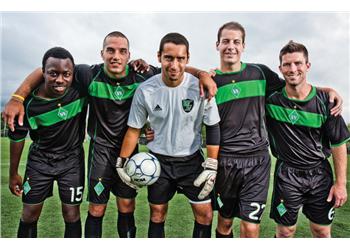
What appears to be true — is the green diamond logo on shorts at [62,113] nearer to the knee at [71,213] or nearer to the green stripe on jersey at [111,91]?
the green stripe on jersey at [111,91]

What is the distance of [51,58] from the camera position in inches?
140

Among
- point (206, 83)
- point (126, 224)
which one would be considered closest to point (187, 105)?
point (206, 83)

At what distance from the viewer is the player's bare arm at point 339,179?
12.0 feet

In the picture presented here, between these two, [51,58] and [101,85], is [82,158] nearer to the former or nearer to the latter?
[101,85]

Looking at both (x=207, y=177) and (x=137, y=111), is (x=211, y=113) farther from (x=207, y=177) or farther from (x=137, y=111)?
(x=137, y=111)

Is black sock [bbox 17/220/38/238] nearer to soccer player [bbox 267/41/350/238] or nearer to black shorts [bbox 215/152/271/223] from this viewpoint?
black shorts [bbox 215/152/271/223]

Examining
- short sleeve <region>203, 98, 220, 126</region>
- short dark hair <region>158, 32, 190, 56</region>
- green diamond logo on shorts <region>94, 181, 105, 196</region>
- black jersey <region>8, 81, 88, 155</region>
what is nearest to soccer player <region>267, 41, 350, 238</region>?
short sleeve <region>203, 98, 220, 126</region>

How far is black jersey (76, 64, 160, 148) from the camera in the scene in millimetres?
3689

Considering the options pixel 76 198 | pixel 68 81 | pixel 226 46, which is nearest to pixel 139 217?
pixel 76 198

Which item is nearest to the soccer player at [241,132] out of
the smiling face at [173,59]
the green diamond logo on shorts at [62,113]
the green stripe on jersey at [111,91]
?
the smiling face at [173,59]

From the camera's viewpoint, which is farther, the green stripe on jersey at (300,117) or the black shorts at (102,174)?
the black shorts at (102,174)

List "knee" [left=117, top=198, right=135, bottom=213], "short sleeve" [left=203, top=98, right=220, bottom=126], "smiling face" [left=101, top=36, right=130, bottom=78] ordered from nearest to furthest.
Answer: "short sleeve" [left=203, top=98, right=220, bottom=126] → "smiling face" [left=101, top=36, right=130, bottom=78] → "knee" [left=117, top=198, right=135, bottom=213]

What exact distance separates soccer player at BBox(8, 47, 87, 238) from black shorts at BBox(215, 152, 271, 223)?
4.92 feet

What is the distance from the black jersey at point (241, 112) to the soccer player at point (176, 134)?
141 mm
